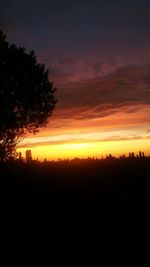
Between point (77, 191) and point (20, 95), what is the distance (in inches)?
774

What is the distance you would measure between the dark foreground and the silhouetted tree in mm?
10489

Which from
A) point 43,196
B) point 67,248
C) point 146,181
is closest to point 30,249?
point 67,248

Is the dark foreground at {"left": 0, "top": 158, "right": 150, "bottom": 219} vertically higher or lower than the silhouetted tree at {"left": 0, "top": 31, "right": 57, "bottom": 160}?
lower

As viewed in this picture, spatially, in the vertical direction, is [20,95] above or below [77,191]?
above

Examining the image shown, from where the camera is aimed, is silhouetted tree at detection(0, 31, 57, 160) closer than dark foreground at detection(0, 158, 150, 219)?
No

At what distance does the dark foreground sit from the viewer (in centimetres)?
1755

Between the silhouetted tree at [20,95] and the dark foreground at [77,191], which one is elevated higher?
the silhouetted tree at [20,95]

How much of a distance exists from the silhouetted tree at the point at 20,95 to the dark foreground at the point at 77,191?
10.5 m

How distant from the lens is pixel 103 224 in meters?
15.6

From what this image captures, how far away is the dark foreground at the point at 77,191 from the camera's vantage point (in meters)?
17.5

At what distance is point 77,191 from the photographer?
67.9ft

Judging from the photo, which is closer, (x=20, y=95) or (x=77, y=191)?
(x=77, y=191)

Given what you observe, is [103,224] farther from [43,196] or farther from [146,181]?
[146,181]

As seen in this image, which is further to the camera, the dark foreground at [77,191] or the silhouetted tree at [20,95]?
the silhouetted tree at [20,95]
